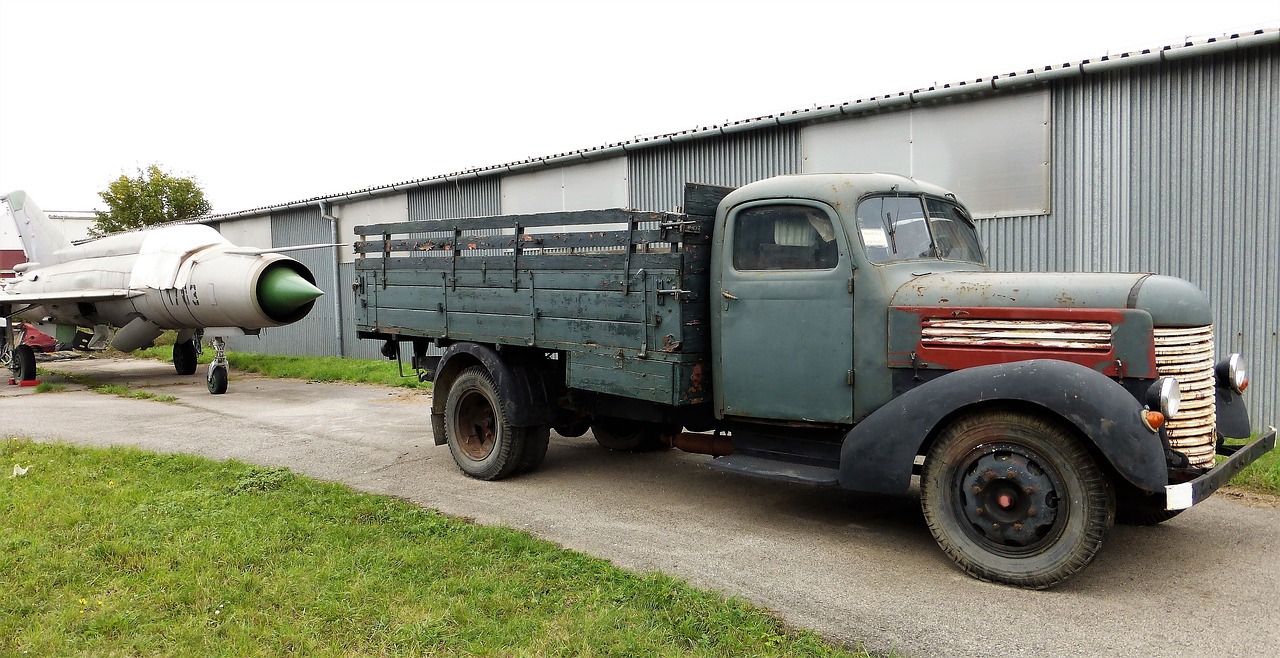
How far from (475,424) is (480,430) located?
0.23 ft

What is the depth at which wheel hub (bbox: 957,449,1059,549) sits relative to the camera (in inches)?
173

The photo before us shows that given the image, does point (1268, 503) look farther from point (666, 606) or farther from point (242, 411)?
point (242, 411)

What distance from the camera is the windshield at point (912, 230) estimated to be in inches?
208

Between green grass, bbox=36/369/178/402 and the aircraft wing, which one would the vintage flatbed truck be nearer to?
green grass, bbox=36/369/178/402

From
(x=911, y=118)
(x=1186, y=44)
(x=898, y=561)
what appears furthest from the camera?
(x=911, y=118)

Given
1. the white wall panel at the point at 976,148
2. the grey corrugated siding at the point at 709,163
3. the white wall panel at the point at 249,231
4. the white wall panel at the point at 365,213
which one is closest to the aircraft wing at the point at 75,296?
the white wall panel at the point at 365,213

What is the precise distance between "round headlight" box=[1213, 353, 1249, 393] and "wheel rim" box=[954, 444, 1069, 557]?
151cm

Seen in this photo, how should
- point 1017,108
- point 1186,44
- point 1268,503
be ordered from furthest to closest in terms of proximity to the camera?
point 1017,108, point 1186,44, point 1268,503

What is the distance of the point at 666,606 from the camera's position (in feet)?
13.5

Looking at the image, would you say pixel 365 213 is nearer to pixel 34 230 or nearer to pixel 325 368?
pixel 325 368

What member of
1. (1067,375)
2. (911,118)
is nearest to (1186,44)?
(911,118)

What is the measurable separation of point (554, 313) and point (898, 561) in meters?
3.04

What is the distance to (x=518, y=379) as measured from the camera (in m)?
6.88

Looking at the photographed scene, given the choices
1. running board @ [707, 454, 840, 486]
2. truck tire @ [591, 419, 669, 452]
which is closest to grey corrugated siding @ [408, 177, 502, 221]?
truck tire @ [591, 419, 669, 452]
